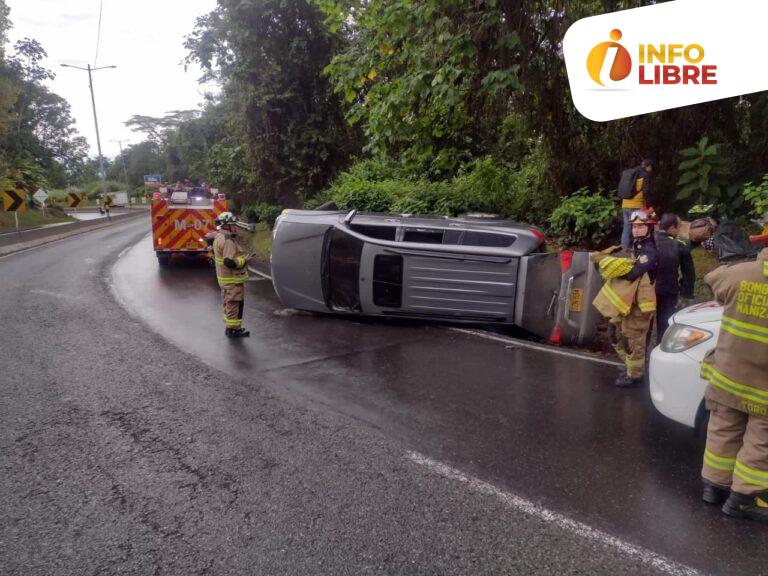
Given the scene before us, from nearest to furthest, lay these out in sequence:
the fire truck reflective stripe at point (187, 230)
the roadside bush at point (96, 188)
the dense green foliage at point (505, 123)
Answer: the dense green foliage at point (505, 123) → the fire truck reflective stripe at point (187, 230) → the roadside bush at point (96, 188)

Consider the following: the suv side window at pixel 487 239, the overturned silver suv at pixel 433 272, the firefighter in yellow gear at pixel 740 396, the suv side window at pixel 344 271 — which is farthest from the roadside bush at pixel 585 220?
the firefighter in yellow gear at pixel 740 396

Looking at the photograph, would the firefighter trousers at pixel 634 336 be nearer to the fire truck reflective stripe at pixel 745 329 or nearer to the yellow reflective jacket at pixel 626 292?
the yellow reflective jacket at pixel 626 292

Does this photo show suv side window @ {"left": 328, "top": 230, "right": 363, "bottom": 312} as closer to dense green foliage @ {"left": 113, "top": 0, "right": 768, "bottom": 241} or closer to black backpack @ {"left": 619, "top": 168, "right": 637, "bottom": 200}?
dense green foliage @ {"left": 113, "top": 0, "right": 768, "bottom": 241}

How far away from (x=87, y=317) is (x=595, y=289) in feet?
23.7

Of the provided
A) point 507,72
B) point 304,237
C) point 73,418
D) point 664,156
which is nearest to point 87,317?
point 304,237

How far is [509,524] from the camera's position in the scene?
3.27 metres

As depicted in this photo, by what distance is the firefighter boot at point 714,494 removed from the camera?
136 inches

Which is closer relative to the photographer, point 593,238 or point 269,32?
point 593,238

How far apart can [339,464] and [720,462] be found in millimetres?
2355

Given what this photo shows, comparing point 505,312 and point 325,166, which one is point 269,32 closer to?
point 325,166

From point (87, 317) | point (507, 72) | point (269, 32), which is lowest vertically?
point (87, 317)

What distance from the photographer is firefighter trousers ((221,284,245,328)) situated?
294 inches

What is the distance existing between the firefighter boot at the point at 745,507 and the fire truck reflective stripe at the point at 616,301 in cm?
206

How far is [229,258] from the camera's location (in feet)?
24.1
